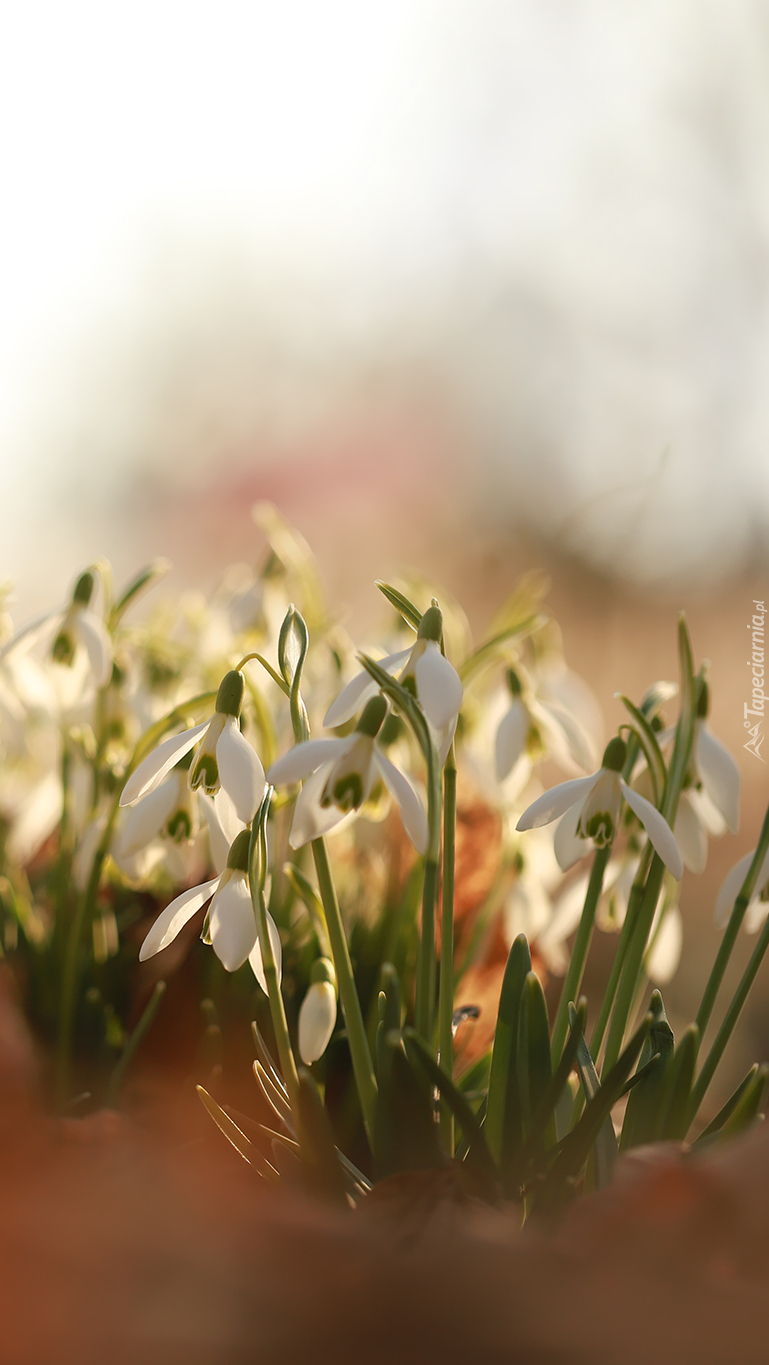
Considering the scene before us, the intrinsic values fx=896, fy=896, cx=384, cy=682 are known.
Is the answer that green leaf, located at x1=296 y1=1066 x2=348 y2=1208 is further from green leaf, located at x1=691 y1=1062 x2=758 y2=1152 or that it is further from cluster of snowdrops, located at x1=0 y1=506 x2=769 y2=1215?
green leaf, located at x1=691 y1=1062 x2=758 y2=1152

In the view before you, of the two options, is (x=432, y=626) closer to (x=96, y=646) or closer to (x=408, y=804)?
(x=408, y=804)

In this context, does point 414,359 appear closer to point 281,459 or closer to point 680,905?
point 281,459

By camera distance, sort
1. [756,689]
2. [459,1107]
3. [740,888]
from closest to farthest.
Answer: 1. [459,1107]
2. [740,888]
3. [756,689]

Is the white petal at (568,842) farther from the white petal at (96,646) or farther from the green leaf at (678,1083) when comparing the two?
the white petal at (96,646)

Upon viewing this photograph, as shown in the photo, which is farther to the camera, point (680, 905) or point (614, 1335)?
point (680, 905)

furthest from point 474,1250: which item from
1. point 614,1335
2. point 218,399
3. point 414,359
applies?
point 218,399

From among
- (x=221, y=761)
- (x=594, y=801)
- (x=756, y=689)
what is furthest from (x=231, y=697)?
(x=756, y=689)

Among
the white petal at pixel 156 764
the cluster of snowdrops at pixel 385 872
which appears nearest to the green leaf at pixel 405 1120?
the cluster of snowdrops at pixel 385 872
